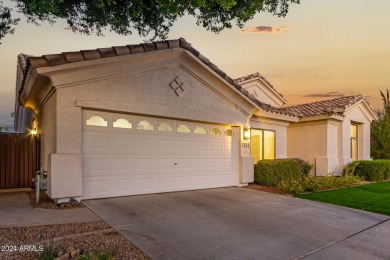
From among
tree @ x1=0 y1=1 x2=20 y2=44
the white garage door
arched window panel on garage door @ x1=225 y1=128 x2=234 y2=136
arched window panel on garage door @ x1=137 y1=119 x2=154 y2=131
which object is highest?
tree @ x1=0 y1=1 x2=20 y2=44

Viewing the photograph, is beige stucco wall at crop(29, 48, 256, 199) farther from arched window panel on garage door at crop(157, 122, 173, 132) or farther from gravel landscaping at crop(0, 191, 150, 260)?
gravel landscaping at crop(0, 191, 150, 260)

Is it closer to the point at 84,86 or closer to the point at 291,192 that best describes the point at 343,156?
the point at 291,192

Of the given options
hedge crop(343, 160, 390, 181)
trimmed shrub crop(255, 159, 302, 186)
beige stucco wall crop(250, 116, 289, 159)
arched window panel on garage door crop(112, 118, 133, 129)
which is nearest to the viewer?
arched window panel on garage door crop(112, 118, 133, 129)

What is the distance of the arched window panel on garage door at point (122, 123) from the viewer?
8.77 metres

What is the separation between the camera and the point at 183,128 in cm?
1034

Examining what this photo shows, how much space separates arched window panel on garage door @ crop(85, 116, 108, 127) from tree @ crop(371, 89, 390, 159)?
70.2ft

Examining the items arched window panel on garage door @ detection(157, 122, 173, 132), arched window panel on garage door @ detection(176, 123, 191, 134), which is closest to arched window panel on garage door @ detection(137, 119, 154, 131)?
arched window panel on garage door @ detection(157, 122, 173, 132)

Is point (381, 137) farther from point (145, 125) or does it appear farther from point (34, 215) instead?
point (34, 215)

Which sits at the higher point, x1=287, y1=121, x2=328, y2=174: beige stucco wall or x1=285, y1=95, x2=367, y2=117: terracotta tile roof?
x1=285, y1=95, x2=367, y2=117: terracotta tile roof

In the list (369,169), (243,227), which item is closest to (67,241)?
(243,227)

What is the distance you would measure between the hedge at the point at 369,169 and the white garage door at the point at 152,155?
8155 millimetres

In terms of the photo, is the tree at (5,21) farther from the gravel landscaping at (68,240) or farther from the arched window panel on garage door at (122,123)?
the gravel landscaping at (68,240)

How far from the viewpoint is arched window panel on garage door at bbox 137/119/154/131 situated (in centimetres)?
927

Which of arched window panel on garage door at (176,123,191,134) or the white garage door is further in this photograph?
arched window panel on garage door at (176,123,191,134)
